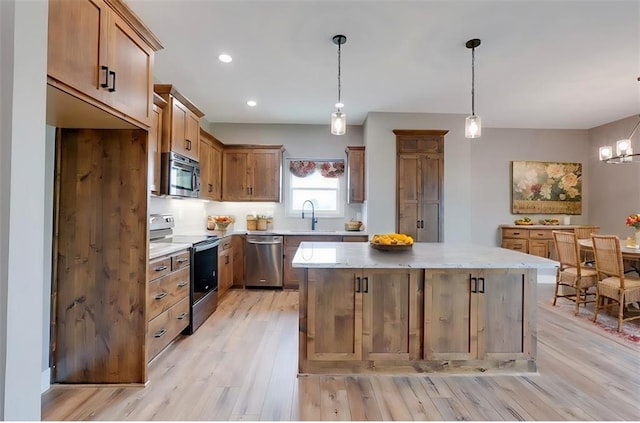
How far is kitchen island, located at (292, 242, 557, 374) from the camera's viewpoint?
2336mm

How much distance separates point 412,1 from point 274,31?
1149mm

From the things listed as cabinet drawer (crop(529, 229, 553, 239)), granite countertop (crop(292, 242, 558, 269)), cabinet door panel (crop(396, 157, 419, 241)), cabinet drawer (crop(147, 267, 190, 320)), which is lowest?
cabinet drawer (crop(147, 267, 190, 320))

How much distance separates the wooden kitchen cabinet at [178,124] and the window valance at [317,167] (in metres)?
2.00

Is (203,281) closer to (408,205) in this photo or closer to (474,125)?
(408,205)

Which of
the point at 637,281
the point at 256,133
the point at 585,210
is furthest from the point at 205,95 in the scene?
the point at 585,210

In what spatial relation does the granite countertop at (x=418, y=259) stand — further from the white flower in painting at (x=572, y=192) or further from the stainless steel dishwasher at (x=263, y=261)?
the white flower in painting at (x=572, y=192)

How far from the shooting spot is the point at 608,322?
3.47 meters

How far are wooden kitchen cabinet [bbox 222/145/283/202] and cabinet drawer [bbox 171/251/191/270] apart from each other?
2216mm

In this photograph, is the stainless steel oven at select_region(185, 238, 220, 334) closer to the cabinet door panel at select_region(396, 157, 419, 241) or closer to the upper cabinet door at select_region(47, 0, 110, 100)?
the upper cabinet door at select_region(47, 0, 110, 100)

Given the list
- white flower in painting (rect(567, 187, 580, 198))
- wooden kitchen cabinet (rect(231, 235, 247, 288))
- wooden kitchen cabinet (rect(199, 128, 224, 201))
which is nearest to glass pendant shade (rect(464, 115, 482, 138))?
wooden kitchen cabinet (rect(199, 128, 224, 201))

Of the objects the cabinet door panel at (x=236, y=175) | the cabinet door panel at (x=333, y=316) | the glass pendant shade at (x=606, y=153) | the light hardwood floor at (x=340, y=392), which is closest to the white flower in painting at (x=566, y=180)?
the glass pendant shade at (x=606, y=153)

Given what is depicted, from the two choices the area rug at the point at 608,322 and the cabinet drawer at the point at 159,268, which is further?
the area rug at the point at 608,322

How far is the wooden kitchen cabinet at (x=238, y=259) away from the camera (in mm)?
4840

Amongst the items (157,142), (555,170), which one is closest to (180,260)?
(157,142)
